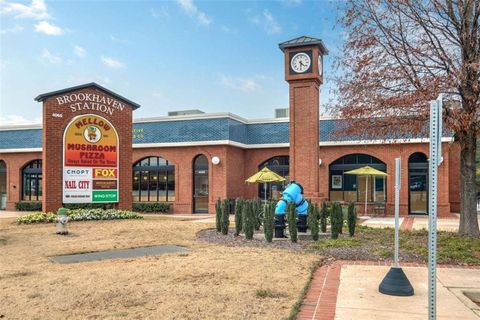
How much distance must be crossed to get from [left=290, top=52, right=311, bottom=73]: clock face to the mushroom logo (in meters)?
8.50

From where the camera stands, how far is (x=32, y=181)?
30.8 metres

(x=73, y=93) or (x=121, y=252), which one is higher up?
(x=73, y=93)

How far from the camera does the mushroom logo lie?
18375 millimetres

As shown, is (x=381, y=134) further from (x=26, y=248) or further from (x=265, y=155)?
(x=265, y=155)

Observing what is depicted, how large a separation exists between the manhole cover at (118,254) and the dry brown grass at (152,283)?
1.31 feet

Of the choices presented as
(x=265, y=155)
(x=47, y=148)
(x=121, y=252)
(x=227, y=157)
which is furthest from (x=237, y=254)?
(x=265, y=155)

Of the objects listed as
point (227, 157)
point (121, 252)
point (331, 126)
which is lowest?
point (121, 252)

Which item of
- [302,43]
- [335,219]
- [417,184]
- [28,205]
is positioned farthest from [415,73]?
[28,205]

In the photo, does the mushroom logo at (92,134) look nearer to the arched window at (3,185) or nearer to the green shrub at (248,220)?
the green shrub at (248,220)

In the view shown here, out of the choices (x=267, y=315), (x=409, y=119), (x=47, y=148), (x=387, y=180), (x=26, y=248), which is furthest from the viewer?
(x=387, y=180)

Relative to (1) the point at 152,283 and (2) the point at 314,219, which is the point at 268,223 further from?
(1) the point at 152,283

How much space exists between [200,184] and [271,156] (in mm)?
4319

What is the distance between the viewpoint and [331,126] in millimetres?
24953

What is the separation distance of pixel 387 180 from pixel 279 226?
1360cm
